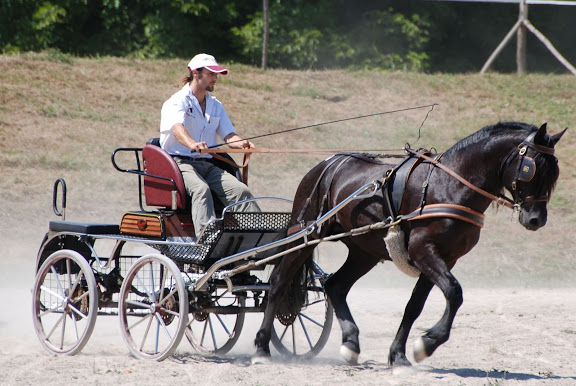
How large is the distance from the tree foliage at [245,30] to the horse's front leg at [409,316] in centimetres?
1537

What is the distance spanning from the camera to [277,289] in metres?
6.25

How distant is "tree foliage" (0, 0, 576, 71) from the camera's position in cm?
2056

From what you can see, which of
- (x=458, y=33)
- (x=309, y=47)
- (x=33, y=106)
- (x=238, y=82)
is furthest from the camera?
(x=458, y=33)

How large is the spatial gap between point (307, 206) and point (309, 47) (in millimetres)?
15135

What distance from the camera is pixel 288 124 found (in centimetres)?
1533

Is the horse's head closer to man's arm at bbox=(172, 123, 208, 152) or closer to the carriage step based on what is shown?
man's arm at bbox=(172, 123, 208, 152)

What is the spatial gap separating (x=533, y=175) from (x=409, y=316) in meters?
1.28

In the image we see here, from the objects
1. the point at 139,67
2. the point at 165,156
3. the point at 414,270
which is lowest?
the point at 414,270

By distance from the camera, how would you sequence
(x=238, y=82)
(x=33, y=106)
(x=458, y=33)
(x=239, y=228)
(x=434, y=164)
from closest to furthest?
1. (x=434, y=164)
2. (x=239, y=228)
3. (x=33, y=106)
4. (x=238, y=82)
5. (x=458, y=33)

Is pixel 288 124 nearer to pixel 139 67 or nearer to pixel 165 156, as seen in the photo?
pixel 139 67

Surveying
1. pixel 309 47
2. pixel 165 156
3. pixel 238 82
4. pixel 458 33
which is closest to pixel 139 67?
pixel 238 82

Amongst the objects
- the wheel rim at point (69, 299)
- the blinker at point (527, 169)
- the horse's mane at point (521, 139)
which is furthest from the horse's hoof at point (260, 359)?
the blinker at point (527, 169)

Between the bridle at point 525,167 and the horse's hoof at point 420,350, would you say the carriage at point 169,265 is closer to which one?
the horse's hoof at point 420,350

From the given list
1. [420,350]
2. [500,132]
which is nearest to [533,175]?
[500,132]
